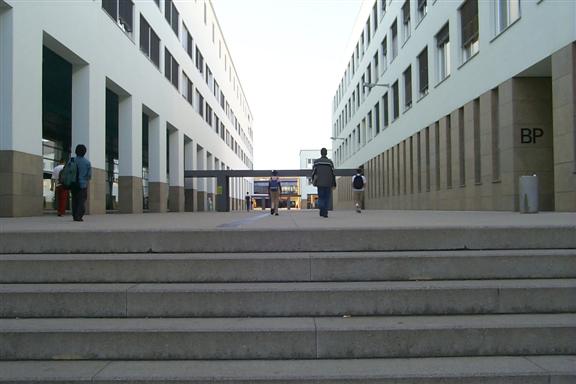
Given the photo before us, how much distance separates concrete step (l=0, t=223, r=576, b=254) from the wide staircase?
0.08 ft

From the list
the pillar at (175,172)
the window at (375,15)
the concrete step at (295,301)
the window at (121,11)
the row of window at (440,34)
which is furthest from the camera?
the window at (375,15)

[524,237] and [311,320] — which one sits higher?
[524,237]

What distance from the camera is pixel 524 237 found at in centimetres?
575

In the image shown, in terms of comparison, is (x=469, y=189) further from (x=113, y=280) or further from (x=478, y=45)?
(x=113, y=280)

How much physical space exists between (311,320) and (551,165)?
46.8 ft

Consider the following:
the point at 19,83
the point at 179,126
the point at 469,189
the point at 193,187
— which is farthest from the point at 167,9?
the point at 469,189

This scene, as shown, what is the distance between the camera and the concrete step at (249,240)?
Result: 19.1ft

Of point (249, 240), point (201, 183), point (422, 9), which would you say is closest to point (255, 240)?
point (249, 240)

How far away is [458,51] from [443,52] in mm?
2935

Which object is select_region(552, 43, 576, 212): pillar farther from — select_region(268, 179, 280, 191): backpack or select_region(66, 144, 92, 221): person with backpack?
select_region(66, 144, 92, 221): person with backpack

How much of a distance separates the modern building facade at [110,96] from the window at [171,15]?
9cm

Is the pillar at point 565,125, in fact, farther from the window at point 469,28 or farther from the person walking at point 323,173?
the window at point 469,28

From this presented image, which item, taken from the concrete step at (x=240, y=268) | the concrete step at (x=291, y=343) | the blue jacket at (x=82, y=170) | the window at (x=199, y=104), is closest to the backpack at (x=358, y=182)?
the blue jacket at (x=82, y=170)

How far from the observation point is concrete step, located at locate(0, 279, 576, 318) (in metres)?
4.76
